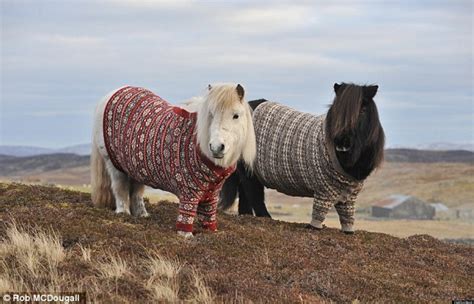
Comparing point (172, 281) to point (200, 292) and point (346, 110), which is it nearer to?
point (200, 292)

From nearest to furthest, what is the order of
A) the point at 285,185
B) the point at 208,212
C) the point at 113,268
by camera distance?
1. the point at 113,268
2. the point at 208,212
3. the point at 285,185

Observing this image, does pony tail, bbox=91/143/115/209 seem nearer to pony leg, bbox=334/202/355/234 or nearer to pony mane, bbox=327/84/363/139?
pony mane, bbox=327/84/363/139

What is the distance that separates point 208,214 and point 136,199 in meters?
1.58

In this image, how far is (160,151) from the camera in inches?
348

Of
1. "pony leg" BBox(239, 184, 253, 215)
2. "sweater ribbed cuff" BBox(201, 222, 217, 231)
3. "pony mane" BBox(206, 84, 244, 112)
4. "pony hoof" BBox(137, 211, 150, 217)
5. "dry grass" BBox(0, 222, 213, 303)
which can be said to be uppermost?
"pony mane" BBox(206, 84, 244, 112)

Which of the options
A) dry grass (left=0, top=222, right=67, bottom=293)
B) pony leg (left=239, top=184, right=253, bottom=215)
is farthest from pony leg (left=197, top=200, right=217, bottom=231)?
pony leg (left=239, top=184, right=253, bottom=215)

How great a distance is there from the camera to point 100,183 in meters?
10.3

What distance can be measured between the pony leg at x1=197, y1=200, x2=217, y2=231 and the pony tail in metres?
1.76

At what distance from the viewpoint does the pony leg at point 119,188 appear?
10.1 metres

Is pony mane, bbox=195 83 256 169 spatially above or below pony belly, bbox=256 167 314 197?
above

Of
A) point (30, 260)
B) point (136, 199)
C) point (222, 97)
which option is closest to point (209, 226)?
point (136, 199)

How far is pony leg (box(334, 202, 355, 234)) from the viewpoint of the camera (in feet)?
35.5

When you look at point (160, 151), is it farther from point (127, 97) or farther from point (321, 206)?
point (321, 206)

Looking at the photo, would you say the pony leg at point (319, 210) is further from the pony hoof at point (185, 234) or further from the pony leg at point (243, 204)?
the pony hoof at point (185, 234)
